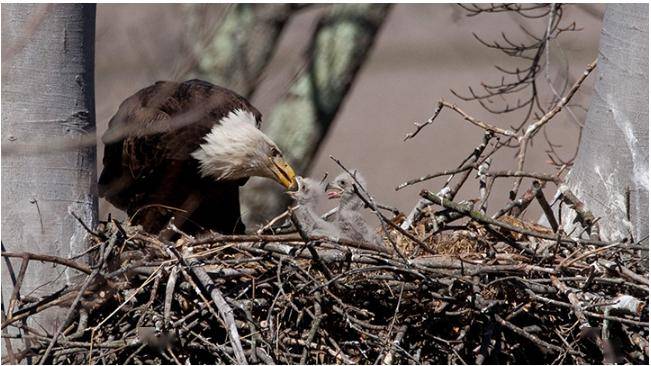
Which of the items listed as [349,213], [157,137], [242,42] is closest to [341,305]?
[349,213]

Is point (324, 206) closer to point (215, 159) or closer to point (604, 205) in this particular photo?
point (215, 159)

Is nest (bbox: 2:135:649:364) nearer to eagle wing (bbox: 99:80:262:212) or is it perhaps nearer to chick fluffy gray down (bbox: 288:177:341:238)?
chick fluffy gray down (bbox: 288:177:341:238)

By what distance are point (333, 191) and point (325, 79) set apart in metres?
0.91

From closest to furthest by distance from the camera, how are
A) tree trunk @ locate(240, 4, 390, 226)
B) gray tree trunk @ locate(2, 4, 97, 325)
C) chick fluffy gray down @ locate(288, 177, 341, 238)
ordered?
gray tree trunk @ locate(2, 4, 97, 325)
chick fluffy gray down @ locate(288, 177, 341, 238)
tree trunk @ locate(240, 4, 390, 226)

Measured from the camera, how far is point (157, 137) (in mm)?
5152

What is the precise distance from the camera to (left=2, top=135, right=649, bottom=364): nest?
377 cm

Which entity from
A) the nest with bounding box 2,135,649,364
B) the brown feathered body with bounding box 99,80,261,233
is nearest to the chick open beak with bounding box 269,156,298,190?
the brown feathered body with bounding box 99,80,261,233

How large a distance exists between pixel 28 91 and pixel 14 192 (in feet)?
1.17

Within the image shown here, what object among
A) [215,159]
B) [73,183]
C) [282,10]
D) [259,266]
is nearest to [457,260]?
[259,266]

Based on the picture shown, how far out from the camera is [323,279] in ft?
13.0

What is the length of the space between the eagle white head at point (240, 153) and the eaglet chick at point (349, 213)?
35 cm

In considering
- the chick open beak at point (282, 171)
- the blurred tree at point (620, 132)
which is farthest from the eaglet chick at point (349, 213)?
the blurred tree at point (620, 132)

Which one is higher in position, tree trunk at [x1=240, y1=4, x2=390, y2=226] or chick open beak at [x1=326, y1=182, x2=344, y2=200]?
tree trunk at [x1=240, y1=4, x2=390, y2=226]

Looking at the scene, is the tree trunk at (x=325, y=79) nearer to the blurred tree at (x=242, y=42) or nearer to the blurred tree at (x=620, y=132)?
the blurred tree at (x=242, y=42)
